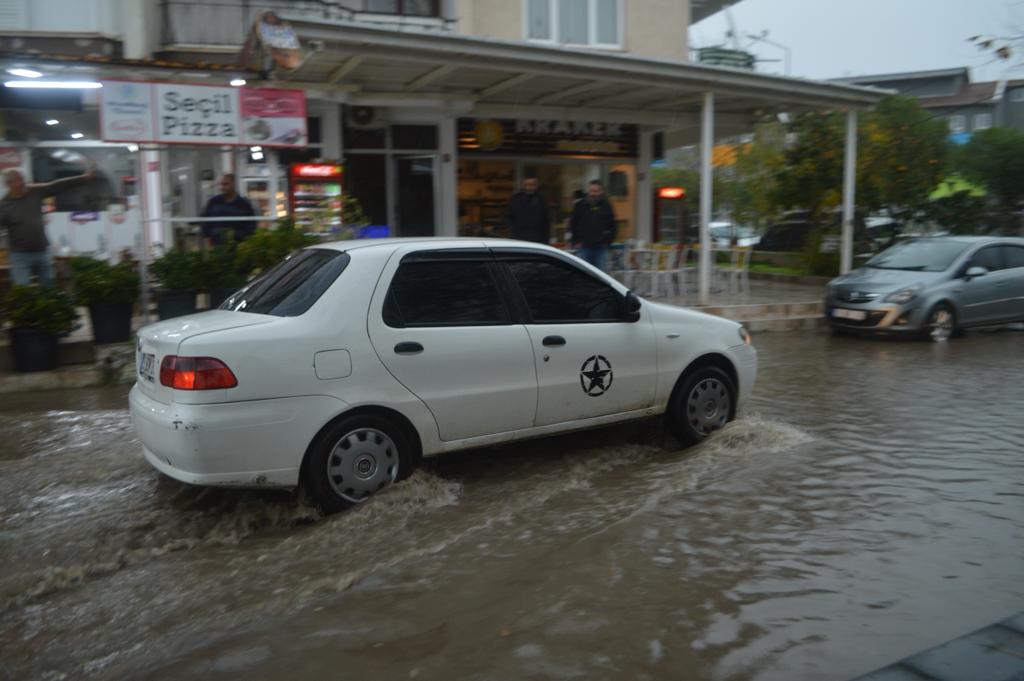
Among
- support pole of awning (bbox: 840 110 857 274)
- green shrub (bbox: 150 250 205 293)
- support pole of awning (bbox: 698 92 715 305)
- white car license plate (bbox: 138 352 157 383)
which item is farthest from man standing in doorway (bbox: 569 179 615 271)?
white car license plate (bbox: 138 352 157 383)

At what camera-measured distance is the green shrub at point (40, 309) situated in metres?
8.88

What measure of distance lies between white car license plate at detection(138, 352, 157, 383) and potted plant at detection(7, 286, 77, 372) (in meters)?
4.36

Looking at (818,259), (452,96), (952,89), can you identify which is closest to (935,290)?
(818,259)

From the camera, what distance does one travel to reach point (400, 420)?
538 centimetres

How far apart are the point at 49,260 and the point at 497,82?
25.1 ft

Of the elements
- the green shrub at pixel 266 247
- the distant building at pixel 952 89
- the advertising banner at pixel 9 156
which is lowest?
the green shrub at pixel 266 247

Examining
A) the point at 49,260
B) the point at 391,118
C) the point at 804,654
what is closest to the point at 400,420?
the point at 804,654

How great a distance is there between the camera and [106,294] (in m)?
9.55

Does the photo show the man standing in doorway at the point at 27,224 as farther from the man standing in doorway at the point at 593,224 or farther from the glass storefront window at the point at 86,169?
the man standing in doorway at the point at 593,224

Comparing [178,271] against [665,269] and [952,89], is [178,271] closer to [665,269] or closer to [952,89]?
[665,269]

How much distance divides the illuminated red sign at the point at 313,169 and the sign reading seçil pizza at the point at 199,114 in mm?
4133

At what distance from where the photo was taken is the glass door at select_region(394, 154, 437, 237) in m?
17.0

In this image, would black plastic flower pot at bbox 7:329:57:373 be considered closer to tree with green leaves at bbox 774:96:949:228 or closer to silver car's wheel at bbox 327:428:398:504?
silver car's wheel at bbox 327:428:398:504

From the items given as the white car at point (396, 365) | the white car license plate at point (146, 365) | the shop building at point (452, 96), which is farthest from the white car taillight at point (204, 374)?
the shop building at point (452, 96)
